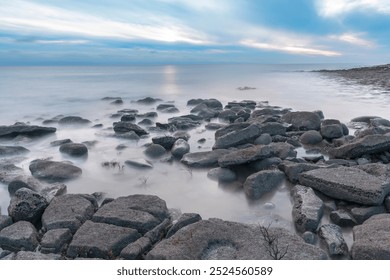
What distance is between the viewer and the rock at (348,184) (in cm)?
Answer: 525

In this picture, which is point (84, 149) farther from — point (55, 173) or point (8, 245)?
point (8, 245)

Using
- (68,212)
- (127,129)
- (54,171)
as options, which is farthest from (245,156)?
(127,129)

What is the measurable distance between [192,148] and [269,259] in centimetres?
596

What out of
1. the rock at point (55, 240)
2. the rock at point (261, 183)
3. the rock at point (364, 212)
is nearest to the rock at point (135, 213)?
the rock at point (55, 240)

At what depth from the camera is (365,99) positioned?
853 inches

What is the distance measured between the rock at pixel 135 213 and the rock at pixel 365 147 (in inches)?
181

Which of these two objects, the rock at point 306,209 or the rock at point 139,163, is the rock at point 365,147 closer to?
the rock at point 306,209

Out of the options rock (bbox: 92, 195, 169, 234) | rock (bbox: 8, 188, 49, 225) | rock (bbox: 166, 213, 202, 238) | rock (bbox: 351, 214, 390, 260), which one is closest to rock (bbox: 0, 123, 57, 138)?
rock (bbox: 8, 188, 49, 225)

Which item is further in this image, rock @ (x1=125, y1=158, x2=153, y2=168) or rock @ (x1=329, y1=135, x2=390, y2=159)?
rock @ (x1=125, y1=158, x2=153, y2=168)

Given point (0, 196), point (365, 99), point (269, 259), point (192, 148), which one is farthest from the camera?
point (365, 99)

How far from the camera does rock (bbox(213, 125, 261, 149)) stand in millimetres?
8586

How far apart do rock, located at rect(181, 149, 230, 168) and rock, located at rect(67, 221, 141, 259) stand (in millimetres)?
→ 3388

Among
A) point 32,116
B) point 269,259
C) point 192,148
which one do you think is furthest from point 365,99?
point 269,259

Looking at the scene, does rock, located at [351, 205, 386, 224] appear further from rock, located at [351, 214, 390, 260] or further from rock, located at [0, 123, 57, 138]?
rock, located at [0, 123, 57, 138]
